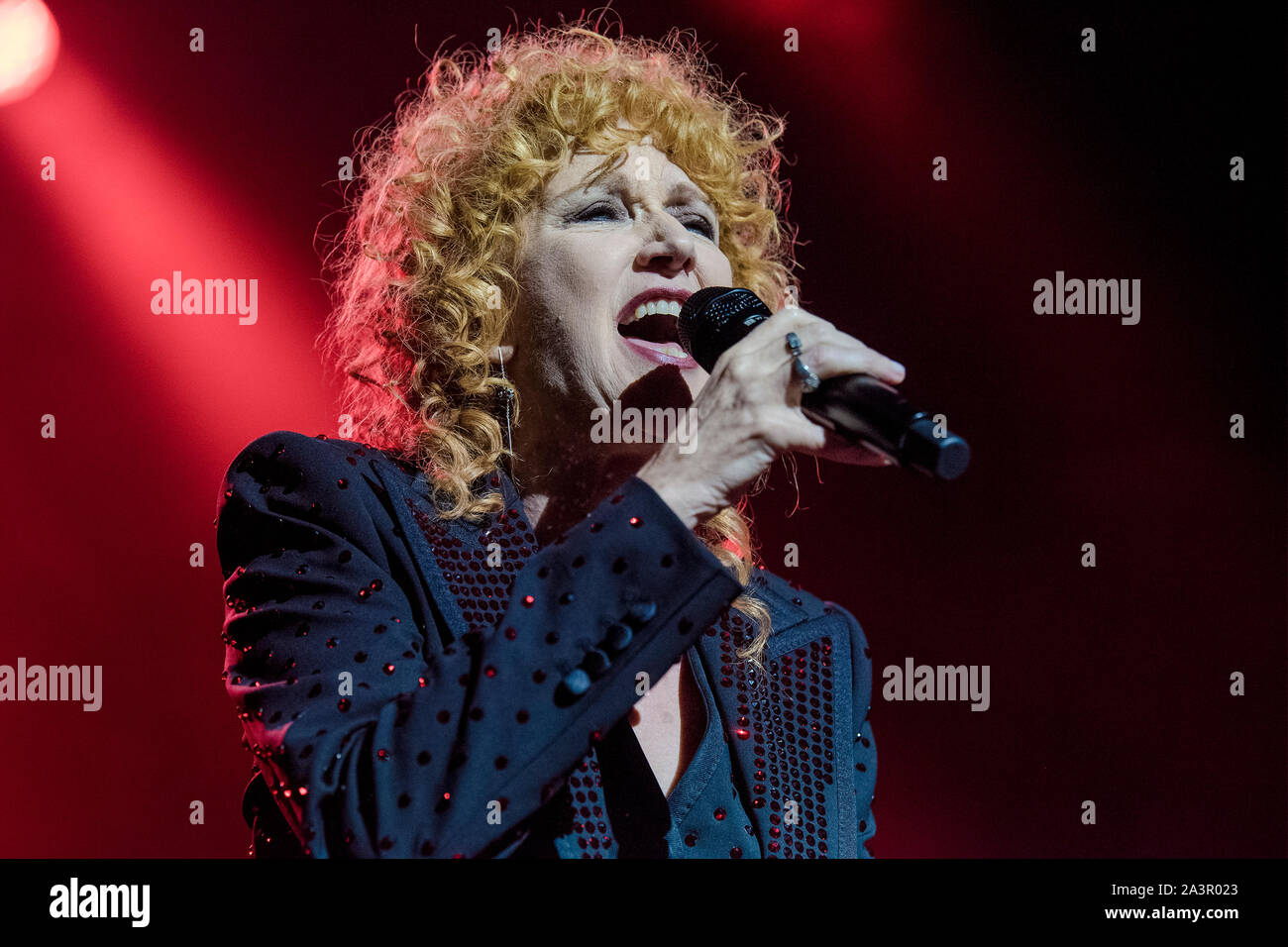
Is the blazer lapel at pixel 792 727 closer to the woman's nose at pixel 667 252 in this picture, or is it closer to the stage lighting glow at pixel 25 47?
the woman's nose at pixel 667 252

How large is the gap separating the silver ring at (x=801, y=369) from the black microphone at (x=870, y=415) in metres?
0.01

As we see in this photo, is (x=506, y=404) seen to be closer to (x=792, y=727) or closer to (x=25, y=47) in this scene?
(x=792, y=727)

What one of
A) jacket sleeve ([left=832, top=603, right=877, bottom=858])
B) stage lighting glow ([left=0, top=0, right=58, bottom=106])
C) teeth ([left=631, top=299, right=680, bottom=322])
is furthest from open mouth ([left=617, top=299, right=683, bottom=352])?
stage lighting glow ([left=0, top=0, right=58, bottom=106])

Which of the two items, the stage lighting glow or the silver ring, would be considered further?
the stage lighting glow

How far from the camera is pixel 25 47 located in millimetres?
2188

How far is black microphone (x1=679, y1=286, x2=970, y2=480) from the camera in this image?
864 mm

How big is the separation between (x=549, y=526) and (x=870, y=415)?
0.65 meters

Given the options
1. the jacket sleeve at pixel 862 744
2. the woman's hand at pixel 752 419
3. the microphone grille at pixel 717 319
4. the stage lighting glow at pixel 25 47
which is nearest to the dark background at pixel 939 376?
the stage lighting glow at pixel 25 47

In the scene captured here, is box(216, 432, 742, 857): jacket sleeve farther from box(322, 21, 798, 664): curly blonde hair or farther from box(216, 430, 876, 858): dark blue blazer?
box(322, 21, 798, 664): curly blonde hair

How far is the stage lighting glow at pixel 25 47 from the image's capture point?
7.07 ft

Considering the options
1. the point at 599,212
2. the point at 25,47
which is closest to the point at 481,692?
the point at 599,212

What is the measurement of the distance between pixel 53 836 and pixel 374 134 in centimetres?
158
